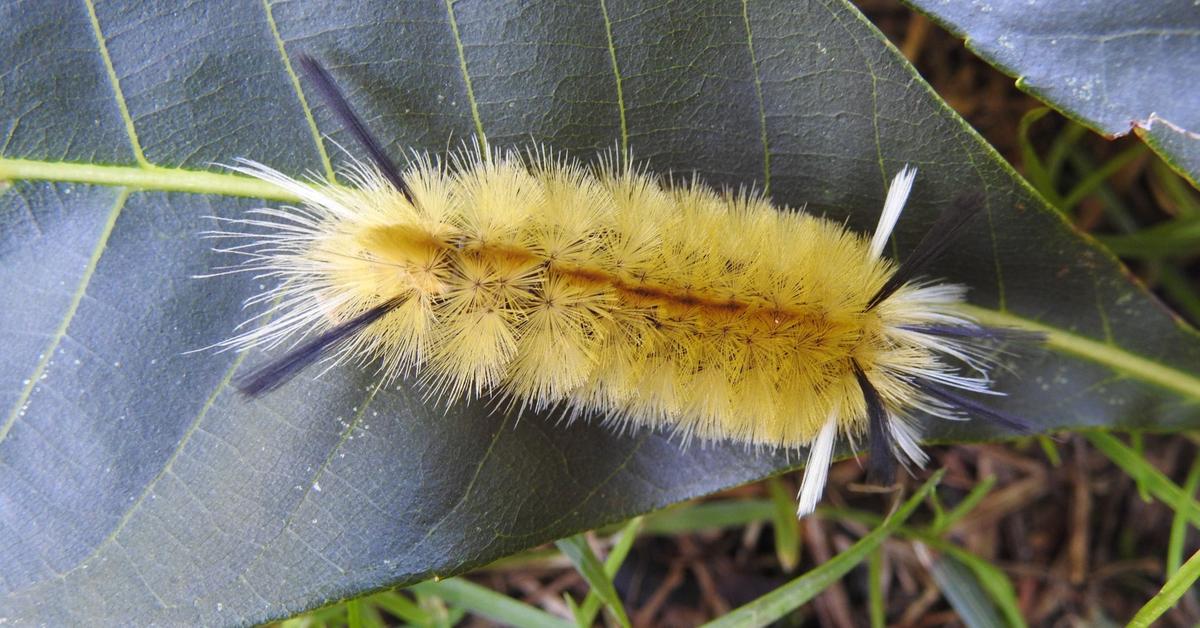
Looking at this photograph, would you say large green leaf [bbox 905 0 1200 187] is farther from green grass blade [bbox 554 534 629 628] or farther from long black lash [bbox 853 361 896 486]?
green grass blade [bbox 554 534 629 628]

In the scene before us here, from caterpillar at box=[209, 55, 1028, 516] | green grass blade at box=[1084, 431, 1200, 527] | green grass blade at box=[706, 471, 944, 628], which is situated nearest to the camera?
caterpillar at box=[209, 55, 1028, 516]

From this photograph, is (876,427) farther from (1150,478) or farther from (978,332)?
(1150,478)

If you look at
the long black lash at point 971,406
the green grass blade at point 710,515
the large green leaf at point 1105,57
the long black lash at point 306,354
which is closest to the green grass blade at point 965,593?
the green grass blade at point 710,515

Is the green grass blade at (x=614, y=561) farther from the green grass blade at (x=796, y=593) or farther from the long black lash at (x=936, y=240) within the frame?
the long black lash at (x=936, y=240)

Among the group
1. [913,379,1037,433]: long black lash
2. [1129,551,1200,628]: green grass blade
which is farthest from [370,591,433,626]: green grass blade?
[1129,551,1200,628]: green grass blade

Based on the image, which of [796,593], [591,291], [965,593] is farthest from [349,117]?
[965,593]

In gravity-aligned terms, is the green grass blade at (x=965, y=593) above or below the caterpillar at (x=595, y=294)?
below

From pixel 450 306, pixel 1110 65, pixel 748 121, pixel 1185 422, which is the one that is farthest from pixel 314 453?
pixel 1185 422
